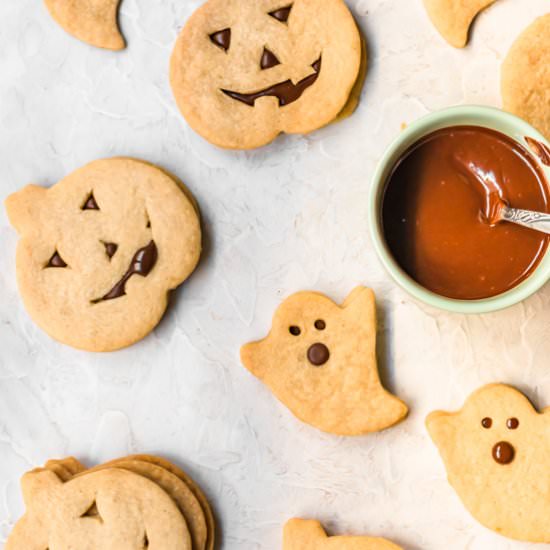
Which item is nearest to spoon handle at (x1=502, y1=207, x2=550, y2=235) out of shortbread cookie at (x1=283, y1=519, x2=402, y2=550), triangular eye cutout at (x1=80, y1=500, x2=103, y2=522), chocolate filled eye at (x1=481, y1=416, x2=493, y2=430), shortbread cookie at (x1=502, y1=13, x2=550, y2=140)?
shortbread cookie at (x1=502, y1=13, x2=550, y2=140)

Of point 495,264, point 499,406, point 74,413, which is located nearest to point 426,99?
point 495,264

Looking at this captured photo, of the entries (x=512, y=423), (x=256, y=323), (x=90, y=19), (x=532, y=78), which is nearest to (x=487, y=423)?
(x=512, y=423)

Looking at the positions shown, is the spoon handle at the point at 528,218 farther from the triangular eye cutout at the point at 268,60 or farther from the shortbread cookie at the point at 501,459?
the triangular eye cutout at the point at 268,60

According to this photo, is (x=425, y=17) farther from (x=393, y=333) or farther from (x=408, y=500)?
(x=408, y=500)

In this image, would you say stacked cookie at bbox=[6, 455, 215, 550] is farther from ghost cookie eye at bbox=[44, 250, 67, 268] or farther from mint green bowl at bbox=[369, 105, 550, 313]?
mint green bowl at bbox=[369, 105, 550, 313]

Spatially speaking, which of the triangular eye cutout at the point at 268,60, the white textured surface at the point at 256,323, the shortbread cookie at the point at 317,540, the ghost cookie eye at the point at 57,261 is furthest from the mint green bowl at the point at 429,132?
the ghost cookie eye at the point at 57,261
